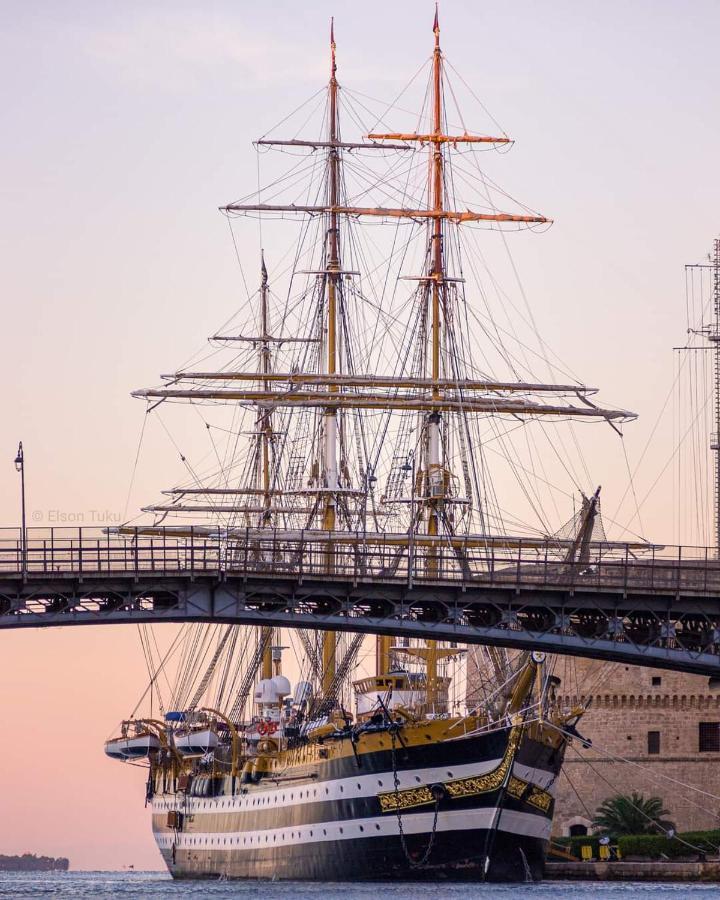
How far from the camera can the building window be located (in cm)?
12075

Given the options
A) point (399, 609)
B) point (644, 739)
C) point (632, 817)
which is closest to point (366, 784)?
point (399, 609)

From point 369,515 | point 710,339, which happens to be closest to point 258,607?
point 369,515

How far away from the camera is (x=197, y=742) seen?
11419cm

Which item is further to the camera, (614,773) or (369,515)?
(614,773)

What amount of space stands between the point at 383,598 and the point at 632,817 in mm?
49977

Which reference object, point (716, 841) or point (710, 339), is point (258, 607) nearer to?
point (716, 841)

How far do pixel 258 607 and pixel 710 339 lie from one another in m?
54.2

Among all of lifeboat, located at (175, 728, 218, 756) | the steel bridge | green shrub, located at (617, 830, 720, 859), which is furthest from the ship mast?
the steel bridge

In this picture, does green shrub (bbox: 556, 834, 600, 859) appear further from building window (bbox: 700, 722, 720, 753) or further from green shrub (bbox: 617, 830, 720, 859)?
building window (bbox: 700, 722, 720, 753)

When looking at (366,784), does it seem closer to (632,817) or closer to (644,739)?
(632,817)

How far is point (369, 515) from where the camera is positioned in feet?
353

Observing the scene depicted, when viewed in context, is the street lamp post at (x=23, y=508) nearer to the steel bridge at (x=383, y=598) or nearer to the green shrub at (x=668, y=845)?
the steel bridge at (x=383, y=598)

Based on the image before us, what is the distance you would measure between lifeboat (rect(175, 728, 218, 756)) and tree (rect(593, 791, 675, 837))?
2157 cm

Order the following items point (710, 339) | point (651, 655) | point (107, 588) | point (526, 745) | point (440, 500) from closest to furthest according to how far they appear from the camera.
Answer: point (107, 588) → point (651, 655) → point (526, 745) → point (440, 500) → point (710, 339)
